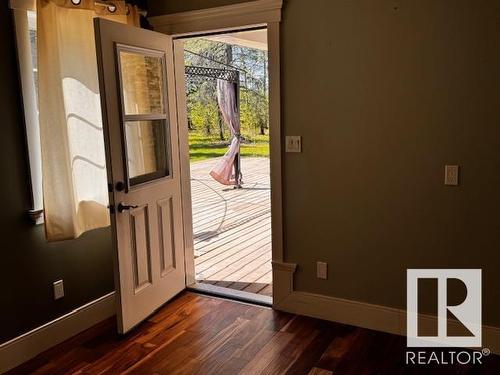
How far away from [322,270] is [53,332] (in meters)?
1.75

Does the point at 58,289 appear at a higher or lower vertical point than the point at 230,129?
lower

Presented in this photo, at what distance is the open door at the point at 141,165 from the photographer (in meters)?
2.60

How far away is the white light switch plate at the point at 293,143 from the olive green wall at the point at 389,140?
0.10 ft

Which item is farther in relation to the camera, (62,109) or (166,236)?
(166,236)

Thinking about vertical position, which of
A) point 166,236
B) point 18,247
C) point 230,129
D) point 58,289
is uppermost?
point 230,129

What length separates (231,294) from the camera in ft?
11.1

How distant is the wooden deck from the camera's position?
383cm

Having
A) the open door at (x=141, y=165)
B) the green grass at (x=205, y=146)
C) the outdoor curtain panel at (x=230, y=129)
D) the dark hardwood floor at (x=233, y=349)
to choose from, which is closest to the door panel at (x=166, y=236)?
the open door at (x=141, y=165)

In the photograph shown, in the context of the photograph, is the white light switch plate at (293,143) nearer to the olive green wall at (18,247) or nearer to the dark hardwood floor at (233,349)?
the dark hardwood floor at (233,349)

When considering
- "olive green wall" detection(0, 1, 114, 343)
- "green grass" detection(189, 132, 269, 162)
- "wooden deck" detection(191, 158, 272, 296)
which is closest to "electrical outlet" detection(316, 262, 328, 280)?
"wooden deck" detection(191, 158, 272, 296)

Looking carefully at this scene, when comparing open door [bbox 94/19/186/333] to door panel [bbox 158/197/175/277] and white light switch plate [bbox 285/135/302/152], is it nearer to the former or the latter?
door panel [bbox 158/197/175/277]

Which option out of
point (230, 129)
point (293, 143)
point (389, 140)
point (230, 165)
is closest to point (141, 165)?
point (293, 143)

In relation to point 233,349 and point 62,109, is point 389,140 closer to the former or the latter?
point 233,349

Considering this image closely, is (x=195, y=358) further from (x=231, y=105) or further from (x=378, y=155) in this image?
(x=231, y=105)
